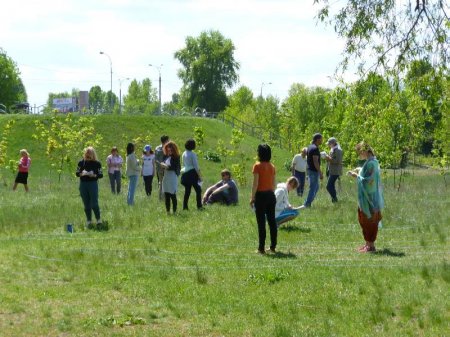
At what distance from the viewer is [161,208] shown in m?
20.7

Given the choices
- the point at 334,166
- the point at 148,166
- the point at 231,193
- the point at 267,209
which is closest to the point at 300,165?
the point at 334,166

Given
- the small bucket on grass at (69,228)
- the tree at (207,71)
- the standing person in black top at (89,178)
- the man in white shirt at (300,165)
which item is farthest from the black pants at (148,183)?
the tree at (207,71)

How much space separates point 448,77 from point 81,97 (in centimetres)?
7191

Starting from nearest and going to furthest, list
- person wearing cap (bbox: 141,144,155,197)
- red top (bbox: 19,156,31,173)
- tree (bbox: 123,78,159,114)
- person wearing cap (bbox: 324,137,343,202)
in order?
person wearing cap (bbox: 324,137,343,202), person wearing cap (bbox: 141,144,155,197), red top (bbox: 19,156,31,173), tree (bbox: 123,78,159,114)

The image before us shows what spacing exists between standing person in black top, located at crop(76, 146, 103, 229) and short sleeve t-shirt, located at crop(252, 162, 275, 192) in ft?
16.3

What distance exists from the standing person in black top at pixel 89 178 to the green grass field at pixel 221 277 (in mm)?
506

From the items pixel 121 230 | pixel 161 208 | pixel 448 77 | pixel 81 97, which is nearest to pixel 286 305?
pixel 448 77

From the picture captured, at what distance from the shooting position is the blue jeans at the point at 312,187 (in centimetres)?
2042

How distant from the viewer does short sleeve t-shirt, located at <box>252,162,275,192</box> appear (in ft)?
44.8

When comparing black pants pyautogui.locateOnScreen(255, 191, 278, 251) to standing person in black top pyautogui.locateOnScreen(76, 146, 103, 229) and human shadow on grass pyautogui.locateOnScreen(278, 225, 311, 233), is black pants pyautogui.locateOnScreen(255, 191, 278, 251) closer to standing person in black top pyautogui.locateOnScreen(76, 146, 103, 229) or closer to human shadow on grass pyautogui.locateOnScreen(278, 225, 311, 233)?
human shadow on grass pyautogui.locateOnScreen(278, 225, 311, 233)

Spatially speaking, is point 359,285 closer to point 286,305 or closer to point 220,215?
point 286,305

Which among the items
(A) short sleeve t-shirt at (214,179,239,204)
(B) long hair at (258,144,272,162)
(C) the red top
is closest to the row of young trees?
(B) long hair at (258,144,272,162)

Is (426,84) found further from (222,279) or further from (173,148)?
(173,148)

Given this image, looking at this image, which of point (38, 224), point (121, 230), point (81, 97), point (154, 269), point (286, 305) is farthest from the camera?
point (81, 97)
